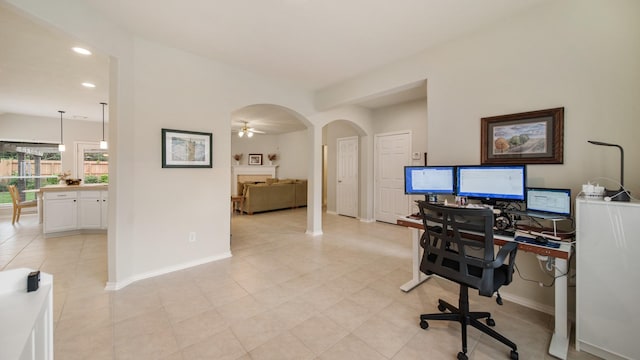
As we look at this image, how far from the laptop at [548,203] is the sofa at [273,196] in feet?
18.6

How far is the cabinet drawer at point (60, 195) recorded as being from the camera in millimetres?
4434

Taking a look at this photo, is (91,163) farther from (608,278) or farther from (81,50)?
(608,278)

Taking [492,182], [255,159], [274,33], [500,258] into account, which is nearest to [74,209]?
[274,33]

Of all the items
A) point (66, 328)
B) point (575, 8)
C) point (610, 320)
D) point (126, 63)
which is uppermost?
point (575, 8)

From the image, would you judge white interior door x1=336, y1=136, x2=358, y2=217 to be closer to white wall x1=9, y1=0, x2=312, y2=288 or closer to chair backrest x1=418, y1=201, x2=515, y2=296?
A: white wall x1=9, y1=0, x2=312, y2=288

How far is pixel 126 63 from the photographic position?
8.57ft

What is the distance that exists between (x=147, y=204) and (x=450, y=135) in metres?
3.45

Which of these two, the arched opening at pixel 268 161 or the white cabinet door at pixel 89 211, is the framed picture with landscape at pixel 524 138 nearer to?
the arched opening at pixel 268 161

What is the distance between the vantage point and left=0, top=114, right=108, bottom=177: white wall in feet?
20.1

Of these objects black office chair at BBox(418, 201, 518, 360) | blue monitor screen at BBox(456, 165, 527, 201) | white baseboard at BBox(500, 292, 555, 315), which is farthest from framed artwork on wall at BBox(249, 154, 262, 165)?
white baseboard at BBox(500, 292, 555, 315)

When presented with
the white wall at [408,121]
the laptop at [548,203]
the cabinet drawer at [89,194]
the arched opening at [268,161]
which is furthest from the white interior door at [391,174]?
the cabinet drawer at [89,194]

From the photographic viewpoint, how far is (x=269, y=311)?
7.23ft

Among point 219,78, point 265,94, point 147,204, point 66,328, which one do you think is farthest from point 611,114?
point 66,328

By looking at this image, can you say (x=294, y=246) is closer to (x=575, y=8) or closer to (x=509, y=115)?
(x=509, y=115)
